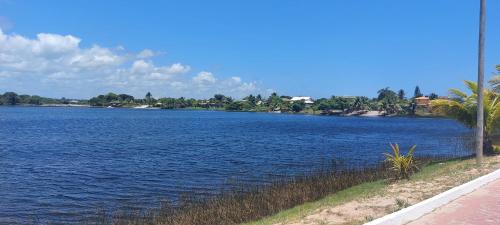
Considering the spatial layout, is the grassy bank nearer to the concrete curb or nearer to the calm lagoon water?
the concrete curb

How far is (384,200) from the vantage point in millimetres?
13156

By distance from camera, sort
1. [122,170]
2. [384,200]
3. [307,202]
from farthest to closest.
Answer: [122,170]
[307,202]
[384,200]

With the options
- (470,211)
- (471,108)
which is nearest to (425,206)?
(470,211)

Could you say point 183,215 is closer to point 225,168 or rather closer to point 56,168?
point 225,168

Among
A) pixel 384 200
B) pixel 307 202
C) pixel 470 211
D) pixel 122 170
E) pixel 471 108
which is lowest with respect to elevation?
pixel 122 170

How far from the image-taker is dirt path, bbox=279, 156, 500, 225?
36.6 feet

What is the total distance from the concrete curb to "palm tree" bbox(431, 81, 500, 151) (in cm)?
1004

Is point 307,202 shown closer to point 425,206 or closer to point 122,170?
point 425,206

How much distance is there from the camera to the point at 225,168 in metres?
28.9

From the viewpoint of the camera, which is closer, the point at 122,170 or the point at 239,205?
the point at 239,205

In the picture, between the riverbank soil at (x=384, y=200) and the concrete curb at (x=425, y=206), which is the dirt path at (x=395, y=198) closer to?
the riverbank soil at (x=384, y=200)

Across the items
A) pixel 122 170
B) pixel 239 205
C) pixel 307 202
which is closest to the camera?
pixel 239 205

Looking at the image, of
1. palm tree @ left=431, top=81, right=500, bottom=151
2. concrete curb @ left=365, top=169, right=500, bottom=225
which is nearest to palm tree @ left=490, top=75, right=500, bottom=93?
palm tree @ left=431, top=81, right=500, bottom=151

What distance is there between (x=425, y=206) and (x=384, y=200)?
291 cm
